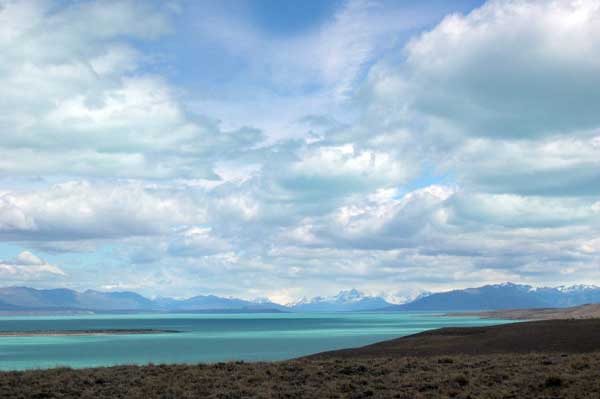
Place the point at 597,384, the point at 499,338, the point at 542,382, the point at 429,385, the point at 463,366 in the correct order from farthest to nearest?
the point at 499,338 < the point at 463,366 < the point at 429,385 < the point at 542,382 < the point at 597,384

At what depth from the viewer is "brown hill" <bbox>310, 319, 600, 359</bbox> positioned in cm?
Result: 4888

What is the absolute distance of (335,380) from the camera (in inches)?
1243

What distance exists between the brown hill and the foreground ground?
39.9 ft

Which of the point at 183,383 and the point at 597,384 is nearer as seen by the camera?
the point at 597,384

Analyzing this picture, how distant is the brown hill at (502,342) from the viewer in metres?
48.9

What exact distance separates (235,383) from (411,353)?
71.4ft

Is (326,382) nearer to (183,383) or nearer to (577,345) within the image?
(183,383)

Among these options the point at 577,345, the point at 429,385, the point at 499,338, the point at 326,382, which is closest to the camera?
the point at 429,385

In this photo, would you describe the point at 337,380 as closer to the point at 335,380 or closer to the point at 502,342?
the point at 335,380

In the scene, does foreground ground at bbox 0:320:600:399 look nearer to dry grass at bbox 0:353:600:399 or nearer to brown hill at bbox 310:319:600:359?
dry grass at bbox 0:353:600:399

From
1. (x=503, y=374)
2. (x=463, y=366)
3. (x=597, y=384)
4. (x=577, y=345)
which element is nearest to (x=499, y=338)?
(x=577, y=345)

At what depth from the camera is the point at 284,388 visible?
2983 cm

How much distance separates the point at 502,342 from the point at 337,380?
28.9 metres

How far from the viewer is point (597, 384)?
24922mm
